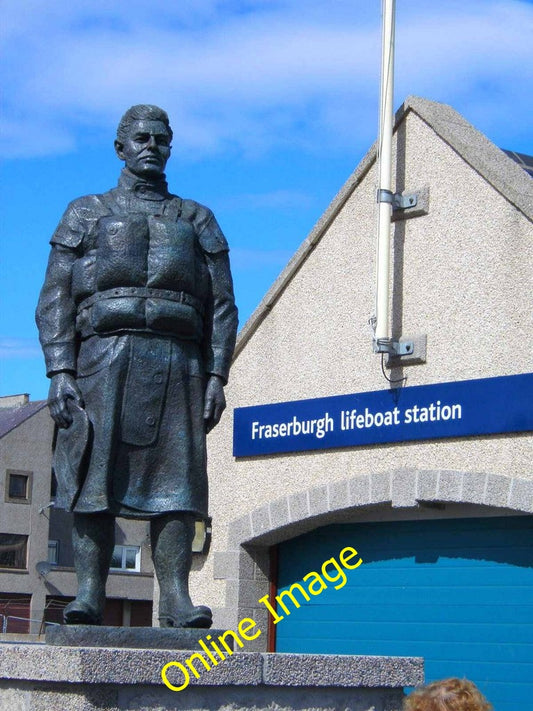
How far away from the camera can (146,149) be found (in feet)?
21.1

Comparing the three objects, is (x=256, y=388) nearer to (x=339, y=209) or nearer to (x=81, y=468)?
(x=339, y=209)

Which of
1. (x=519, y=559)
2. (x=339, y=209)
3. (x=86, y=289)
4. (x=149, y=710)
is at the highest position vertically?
(x=339, y=209)

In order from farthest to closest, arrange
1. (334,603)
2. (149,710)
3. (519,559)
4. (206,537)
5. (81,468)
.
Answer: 1. (206,537)
2. (334,603)
3. (519,559)
4. (81,468)
5. (149,710)

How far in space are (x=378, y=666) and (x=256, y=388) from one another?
684cm

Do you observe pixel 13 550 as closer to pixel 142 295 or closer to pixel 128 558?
pixel 128 558

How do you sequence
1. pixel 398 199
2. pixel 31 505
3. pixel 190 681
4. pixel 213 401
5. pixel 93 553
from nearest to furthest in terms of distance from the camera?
pixel 190 681
pixel 93 553
pixel 213 401
pixel 398 199
pixel 31 505

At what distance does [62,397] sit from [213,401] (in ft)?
2.32

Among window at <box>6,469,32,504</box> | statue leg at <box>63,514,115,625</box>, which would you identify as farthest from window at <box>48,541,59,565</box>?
statue leg at <box>63,514,115,625</box>

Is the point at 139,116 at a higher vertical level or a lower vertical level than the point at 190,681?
higher

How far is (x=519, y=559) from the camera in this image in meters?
10.9

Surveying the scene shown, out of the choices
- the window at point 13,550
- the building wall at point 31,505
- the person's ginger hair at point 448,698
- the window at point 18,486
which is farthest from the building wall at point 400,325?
the window at point 18,486

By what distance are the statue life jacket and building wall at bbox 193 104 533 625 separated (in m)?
4.96

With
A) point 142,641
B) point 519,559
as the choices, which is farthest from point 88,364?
point 519,559

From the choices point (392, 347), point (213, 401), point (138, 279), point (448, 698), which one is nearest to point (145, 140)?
point (138, 279)
